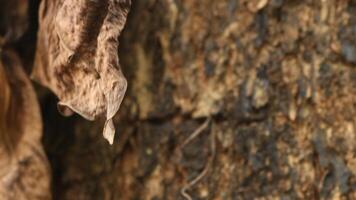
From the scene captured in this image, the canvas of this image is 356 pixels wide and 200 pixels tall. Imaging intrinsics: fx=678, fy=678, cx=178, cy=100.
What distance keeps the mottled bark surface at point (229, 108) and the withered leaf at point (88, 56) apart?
19 cm

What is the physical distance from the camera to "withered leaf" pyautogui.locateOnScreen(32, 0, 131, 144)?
3.14 ft

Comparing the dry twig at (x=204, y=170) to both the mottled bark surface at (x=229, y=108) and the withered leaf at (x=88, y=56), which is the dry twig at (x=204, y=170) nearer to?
the mottled bark surface at (x=229, y=108)

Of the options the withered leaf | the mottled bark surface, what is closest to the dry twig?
the mottled bark surface

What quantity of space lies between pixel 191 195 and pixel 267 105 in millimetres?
204

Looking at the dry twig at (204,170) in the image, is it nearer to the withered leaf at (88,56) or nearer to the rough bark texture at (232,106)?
the rough bark texture at (232,106)

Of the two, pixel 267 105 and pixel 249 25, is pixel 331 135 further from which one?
pixel 249 25

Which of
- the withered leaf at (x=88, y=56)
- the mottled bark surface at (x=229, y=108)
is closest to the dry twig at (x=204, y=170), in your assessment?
the mottled bark surface at (x=229, y=108)

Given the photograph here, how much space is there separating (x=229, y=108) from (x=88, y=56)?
28 centimetres

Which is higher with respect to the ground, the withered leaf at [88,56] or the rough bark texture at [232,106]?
the withered leaf at [88,56]

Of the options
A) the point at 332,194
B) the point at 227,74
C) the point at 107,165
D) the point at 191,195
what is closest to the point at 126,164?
the point at 107,165

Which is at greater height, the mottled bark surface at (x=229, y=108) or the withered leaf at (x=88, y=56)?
the withered leaf at (x=88, y=56)

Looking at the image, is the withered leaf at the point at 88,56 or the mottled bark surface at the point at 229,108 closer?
the withered leaf at the point at 88,56

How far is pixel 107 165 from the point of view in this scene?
125 centimetres

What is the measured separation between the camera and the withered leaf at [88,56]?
96 centimetres
